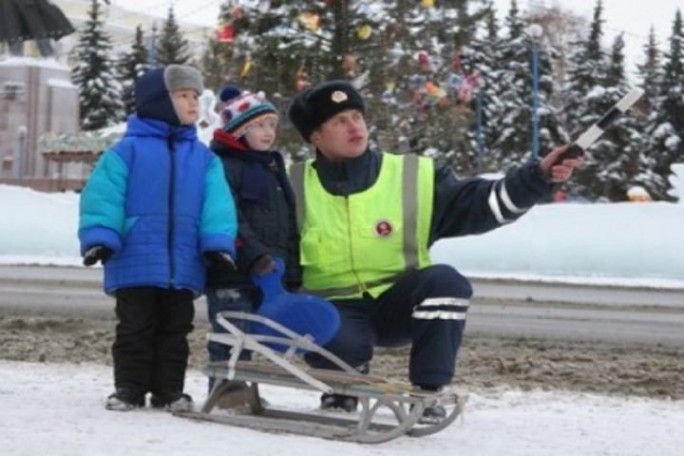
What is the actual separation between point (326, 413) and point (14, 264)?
1437 cm

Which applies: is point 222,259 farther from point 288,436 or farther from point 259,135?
point 288,436

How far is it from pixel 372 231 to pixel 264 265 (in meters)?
0.44

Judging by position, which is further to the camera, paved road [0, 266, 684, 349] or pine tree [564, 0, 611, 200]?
pine tree [564, 0, 611, 200]

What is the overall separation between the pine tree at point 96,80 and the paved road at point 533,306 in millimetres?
44791

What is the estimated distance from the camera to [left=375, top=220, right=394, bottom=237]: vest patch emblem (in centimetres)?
494

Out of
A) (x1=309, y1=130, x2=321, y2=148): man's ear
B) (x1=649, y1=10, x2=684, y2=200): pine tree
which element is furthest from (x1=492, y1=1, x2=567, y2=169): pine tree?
(x1=309, y1=130, x2=321, y2=148): man's ear

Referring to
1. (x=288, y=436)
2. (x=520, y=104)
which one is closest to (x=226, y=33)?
(x=288, y=436)

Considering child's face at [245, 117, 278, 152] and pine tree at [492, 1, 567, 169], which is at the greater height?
pine tree at [492, 1, 567, 169]

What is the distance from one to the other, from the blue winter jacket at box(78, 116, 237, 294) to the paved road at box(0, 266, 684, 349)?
5.67m

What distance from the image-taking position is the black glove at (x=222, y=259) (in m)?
4.75

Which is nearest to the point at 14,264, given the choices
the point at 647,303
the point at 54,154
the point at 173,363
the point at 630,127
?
the point at 647,303

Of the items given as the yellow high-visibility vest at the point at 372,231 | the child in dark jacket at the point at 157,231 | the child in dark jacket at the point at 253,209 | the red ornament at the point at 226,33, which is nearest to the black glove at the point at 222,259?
the child in dark jacket at the point at 157,231

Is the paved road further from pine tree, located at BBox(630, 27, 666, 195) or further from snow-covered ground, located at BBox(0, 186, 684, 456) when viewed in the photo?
pine tree, located at BBox(630, 27, 666, 195)

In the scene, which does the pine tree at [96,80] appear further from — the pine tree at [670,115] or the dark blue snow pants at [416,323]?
the dark blue snow pants at [416,323]
